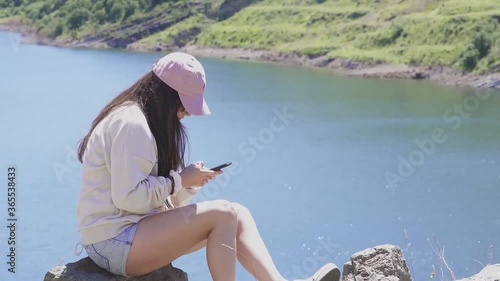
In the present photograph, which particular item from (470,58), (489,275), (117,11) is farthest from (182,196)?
(117,11)

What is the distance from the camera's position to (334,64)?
60.4 meters

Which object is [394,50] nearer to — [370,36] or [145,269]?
[370,36]

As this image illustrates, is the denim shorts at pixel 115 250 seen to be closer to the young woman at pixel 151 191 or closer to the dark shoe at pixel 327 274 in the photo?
the young woman at pixel 151 191

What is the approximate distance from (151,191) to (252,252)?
2.14ft

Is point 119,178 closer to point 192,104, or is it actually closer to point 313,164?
point 192,104

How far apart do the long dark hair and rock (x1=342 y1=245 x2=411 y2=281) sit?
3.95 feet

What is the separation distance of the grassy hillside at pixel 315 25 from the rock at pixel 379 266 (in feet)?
158

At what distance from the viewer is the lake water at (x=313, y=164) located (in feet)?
62.7

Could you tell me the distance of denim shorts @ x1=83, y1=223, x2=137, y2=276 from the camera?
391cm

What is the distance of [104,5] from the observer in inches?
3556

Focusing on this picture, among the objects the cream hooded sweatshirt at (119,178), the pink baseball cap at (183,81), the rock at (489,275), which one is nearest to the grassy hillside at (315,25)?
the rock at (489,275)

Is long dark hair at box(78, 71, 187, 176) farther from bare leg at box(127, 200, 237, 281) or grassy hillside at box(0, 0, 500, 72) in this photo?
grassy hillside at box(0, 0, 500, 72)

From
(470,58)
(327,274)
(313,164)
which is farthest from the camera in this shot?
(470,58)

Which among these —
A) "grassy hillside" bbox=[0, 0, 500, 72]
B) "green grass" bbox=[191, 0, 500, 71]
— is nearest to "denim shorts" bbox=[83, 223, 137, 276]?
"grassy hillside" bbox=[0, 0, 500, 72]
